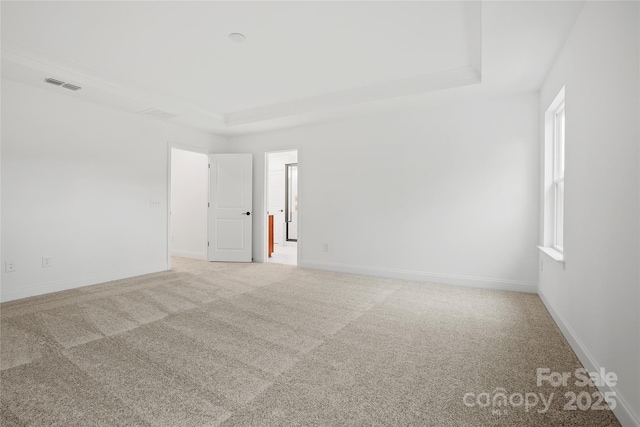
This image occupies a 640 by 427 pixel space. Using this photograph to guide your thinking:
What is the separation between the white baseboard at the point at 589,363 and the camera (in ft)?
4.85

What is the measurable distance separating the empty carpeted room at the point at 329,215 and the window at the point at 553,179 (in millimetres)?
24

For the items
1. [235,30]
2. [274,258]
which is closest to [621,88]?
[235,30]

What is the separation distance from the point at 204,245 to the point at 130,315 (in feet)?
10.7

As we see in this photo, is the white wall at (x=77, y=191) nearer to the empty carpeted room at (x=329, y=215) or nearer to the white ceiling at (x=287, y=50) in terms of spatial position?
the empty carpeted room at (x=329, y=215)

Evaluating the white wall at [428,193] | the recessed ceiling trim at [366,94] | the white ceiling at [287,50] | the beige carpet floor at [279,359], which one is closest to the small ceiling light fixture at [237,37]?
the white ceiling at [287,50]

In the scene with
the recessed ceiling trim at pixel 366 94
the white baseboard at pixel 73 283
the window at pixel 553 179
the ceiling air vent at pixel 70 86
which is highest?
the recessed ceiling trim at pixel 366 94

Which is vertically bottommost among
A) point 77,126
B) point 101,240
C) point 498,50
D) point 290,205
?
point 101,240

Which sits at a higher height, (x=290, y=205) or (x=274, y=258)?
(x=290, y=205)

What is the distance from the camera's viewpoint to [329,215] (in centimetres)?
523

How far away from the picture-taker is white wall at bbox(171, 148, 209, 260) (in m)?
6.34

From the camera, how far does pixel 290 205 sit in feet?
30.0

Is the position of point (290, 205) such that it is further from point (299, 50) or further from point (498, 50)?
point (498, 50)

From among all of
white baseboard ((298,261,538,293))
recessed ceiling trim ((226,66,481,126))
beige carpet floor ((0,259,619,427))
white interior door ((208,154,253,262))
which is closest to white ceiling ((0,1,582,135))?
recessed ceiling trim ((226,66,481,126))

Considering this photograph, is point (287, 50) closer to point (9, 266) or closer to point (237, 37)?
point (237, 37)
